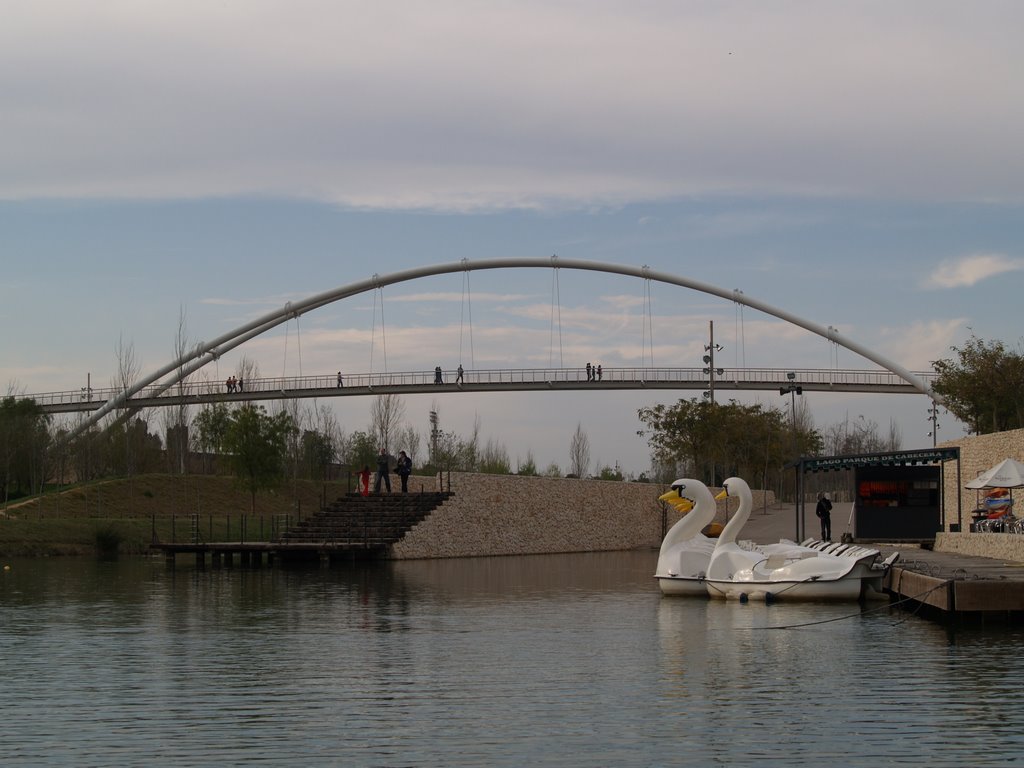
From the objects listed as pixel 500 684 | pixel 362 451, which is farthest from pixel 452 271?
pixel 500 684

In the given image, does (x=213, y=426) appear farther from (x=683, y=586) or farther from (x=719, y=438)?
(x=683, y=586)

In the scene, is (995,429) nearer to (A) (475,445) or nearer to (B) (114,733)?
(A) (475,445)

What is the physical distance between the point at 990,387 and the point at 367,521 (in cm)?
2311

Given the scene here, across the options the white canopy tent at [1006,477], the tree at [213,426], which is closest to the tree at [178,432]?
the tree at [213,426]

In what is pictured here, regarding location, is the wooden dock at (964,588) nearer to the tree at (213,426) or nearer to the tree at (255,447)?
the tree at (255,447)

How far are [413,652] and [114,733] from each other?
528 centimetres

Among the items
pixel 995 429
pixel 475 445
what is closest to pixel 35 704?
pixel 995 429

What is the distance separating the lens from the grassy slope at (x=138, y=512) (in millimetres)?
41594

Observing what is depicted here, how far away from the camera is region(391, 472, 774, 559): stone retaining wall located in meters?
40.3

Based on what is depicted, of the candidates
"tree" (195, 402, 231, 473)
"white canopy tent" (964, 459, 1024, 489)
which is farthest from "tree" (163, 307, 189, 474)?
"white canopy tent" (964, 459, 1024, 489)

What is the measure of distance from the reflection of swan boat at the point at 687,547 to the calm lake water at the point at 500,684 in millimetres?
1143

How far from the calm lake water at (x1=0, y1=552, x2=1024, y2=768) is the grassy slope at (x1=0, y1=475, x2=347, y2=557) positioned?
20.3m

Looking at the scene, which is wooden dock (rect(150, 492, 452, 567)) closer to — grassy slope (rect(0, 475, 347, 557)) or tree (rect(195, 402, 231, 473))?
grassy slope (rect(0, 475, 347, 557))

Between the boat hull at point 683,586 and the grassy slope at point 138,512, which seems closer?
the boat hull at point 683,586
